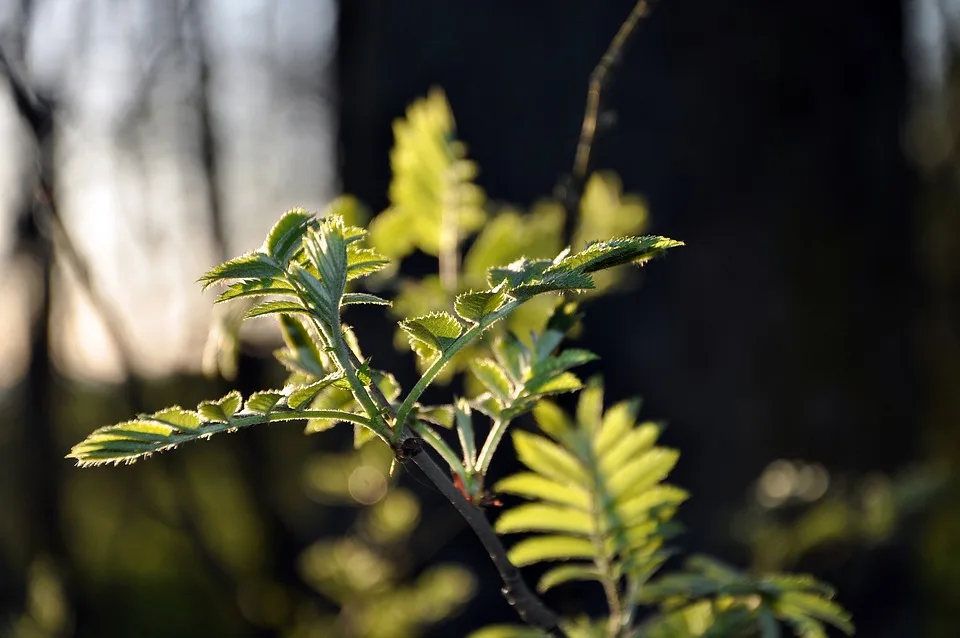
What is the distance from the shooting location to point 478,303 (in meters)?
0.58

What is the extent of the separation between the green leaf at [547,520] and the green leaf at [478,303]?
0.37 metres

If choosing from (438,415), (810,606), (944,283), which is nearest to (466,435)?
(438,415)

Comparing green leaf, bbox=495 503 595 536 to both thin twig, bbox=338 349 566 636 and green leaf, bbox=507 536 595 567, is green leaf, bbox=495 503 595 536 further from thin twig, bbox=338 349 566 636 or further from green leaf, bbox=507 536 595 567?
thin twig, bbox=338 349 566 636

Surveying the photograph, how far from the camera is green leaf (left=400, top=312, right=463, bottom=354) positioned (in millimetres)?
585

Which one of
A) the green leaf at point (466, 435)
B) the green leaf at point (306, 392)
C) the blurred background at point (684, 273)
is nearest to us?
the green leaf at point (306, 392)

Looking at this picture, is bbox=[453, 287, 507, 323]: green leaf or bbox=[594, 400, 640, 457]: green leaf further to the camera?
bbox=[594, 400, 640, 457]: green leaf

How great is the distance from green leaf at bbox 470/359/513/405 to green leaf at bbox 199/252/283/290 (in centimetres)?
22

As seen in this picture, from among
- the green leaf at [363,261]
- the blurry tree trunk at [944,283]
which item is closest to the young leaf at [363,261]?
the green leaf at [363,261]

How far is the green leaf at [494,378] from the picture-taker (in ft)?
2.39

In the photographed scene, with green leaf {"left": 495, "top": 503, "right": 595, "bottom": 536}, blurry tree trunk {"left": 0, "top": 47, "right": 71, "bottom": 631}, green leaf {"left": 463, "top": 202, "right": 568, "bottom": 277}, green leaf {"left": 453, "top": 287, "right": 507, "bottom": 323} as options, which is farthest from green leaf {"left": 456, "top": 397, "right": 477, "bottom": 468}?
blurry tree trunk {"left": 0, "top": 47, "right": 71, "bottom": 631}

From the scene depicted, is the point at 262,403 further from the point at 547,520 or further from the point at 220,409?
the point at 547,520

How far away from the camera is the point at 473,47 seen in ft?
7.13

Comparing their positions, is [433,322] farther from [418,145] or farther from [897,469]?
[897,469]

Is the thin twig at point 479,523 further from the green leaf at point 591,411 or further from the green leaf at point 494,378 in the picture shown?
the green leaf at point 591,411
